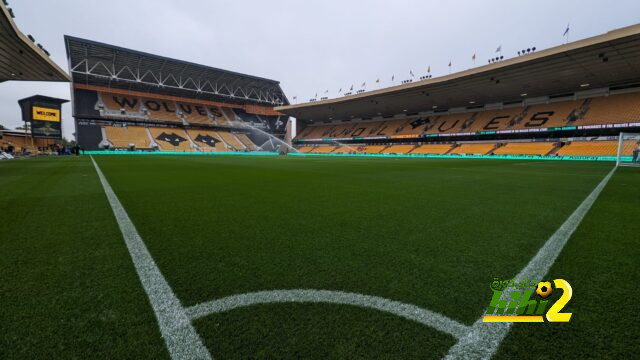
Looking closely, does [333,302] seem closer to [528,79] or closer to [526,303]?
[526,303]

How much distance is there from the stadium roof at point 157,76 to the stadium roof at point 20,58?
22.7 metres

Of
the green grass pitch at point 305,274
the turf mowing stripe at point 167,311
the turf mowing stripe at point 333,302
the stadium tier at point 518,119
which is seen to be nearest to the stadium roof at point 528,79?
the stadium tier at point 518,119

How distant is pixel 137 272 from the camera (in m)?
2.00

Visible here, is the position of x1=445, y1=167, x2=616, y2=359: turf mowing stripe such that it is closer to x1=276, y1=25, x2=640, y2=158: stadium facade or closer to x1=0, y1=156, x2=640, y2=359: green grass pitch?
x1=0, y1=156, x2=640, y2=359: green grass pitch

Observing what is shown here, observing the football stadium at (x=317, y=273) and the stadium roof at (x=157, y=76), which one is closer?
the football stadium at (x=317, y=273)

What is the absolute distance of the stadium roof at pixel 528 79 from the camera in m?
21.6

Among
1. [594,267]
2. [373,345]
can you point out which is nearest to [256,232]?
[373,345]

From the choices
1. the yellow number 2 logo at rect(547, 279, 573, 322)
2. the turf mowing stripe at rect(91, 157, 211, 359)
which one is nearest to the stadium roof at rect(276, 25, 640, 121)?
the yellow number 2 logo at rect(547, 279, 573, 322)

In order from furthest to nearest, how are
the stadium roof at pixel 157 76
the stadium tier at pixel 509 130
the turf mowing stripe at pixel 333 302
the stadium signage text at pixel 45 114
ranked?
the stadium signage text at pixel 45 114
the stadium roof at pixel 157 76
the stadium tier at pixel 509 130
the turf mowing stripe at pixel 333 302

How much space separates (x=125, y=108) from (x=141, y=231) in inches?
2254

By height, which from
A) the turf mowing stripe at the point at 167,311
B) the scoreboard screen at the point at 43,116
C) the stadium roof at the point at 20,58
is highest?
the stadium roof at the point at 20,58

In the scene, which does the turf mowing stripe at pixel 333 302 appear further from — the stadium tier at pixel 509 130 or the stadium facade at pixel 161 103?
the stadium facade at pixel 161 103

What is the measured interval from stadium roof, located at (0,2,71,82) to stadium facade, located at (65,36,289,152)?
2277cm

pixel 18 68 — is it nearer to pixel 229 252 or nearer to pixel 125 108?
pixel 229 252
